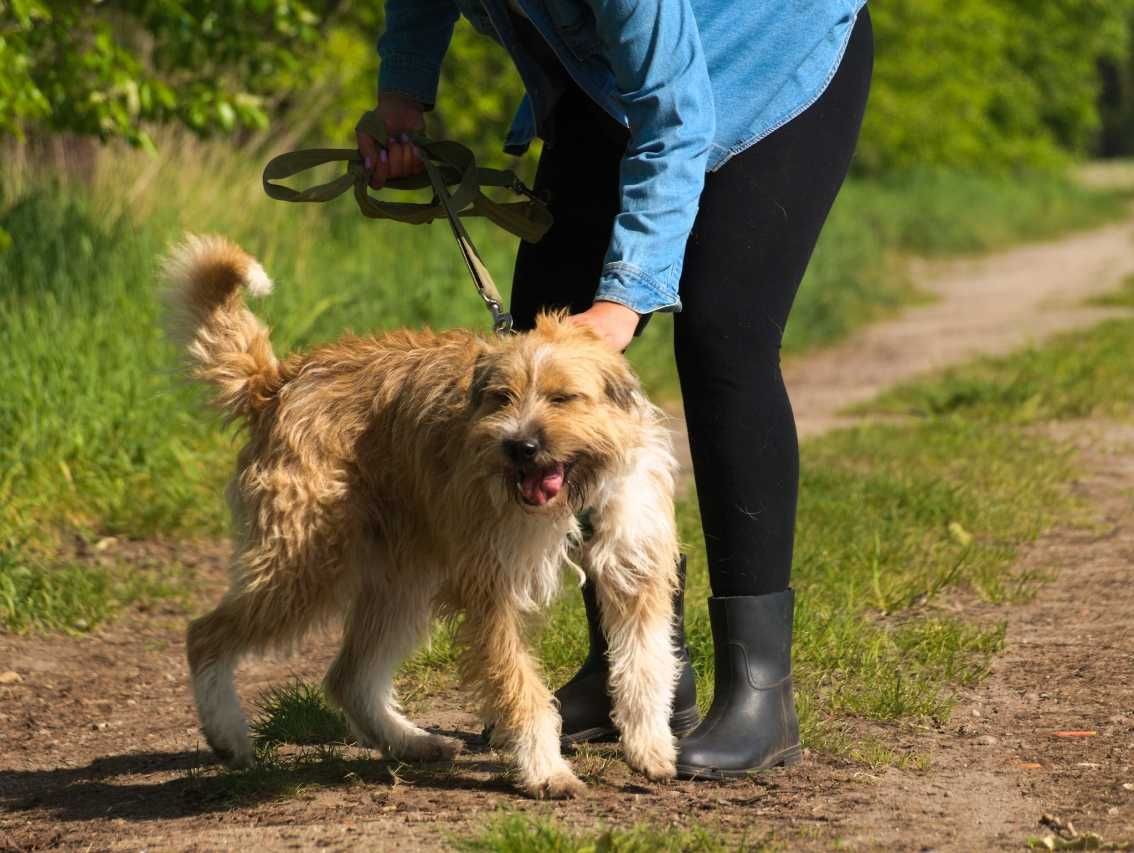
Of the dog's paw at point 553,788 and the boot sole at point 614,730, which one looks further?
the boot sole at point 614,730

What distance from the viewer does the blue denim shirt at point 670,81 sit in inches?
131

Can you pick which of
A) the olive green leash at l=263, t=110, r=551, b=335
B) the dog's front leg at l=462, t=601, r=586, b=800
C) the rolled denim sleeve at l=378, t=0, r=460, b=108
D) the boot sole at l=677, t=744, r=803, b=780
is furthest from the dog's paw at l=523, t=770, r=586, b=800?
the rolled denim sleeve at l=378, t=0, r=460, b=108

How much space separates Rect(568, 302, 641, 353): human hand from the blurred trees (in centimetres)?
379

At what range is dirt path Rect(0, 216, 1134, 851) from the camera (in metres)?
3.39

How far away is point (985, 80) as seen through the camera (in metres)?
26.5

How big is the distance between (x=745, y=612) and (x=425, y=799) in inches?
33.1

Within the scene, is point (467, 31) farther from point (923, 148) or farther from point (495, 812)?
point (923, 148)

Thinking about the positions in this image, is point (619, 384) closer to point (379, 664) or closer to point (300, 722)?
point (379, 664)

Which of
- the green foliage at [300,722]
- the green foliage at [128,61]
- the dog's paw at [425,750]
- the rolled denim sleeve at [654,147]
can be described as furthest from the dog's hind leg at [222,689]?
the green foliage at [128,61]

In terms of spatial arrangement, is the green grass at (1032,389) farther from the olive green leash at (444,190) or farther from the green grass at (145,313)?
the olive green leash at (444,190)

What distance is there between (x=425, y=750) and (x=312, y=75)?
6.17 m

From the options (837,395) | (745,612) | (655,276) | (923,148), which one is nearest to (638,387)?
(655,276)

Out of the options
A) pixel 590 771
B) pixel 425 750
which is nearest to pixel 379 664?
pixel 425 750

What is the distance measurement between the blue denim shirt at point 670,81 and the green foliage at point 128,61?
3402 mm
